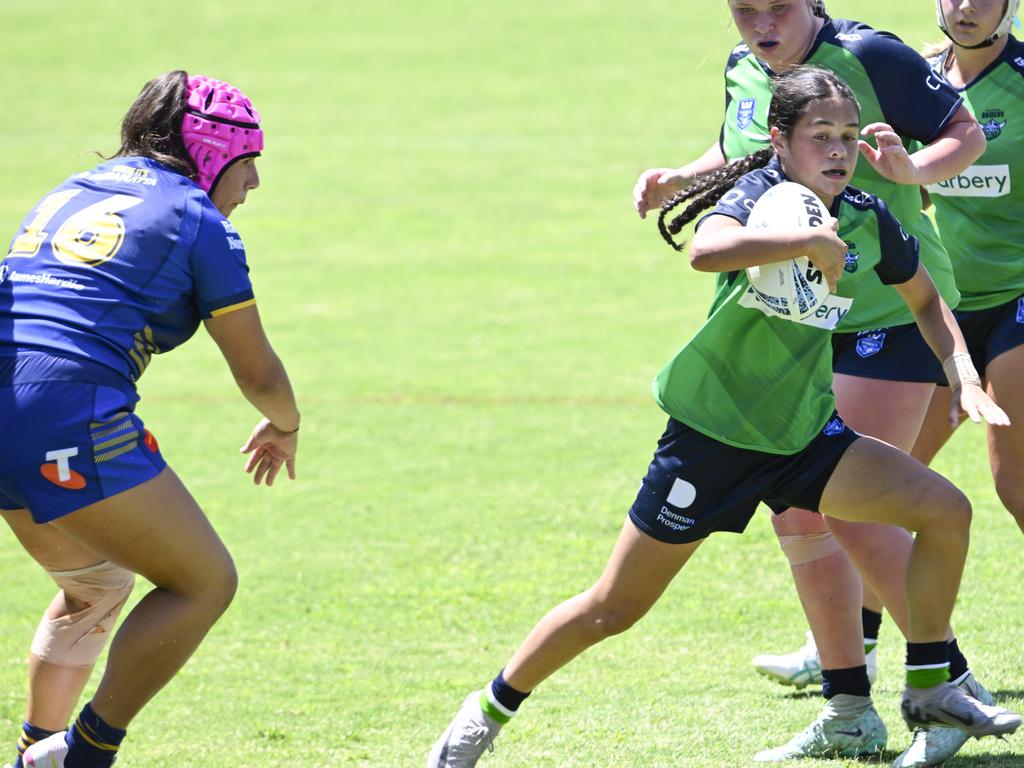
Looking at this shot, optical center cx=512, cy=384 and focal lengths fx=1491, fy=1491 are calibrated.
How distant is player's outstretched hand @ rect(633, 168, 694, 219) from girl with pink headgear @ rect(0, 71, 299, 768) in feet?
4.53

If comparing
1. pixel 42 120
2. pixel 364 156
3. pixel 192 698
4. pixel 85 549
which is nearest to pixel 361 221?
pixel 364 156

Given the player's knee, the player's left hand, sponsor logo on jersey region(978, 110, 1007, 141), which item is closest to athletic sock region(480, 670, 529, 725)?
the player's knee

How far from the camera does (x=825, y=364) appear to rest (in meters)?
4.22

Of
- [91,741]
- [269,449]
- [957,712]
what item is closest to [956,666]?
[957,712]

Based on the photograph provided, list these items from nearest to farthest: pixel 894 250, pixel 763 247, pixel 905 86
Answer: pixel 763 247
pixel 894 250
pixel 905 86

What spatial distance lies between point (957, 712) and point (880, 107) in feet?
6.00

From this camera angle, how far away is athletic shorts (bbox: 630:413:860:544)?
414 centimetres

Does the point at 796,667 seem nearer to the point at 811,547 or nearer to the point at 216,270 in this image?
the point at 811,547

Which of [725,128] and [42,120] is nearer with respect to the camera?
[725,128]

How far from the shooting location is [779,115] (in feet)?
13.4

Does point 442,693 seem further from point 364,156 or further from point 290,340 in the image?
point 364,156

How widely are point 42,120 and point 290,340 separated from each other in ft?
39.6

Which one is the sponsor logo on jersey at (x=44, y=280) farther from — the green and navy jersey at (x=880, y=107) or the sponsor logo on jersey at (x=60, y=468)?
the green and navy jersey at (x=880, y=107)

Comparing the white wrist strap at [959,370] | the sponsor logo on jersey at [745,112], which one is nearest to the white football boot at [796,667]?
the white wrist strap at [959,370]
